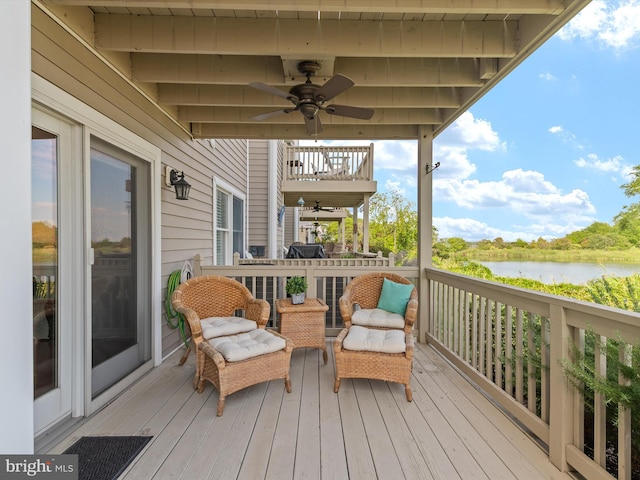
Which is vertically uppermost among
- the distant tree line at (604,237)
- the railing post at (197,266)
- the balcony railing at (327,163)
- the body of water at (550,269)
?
the balcony railing at (327,163)

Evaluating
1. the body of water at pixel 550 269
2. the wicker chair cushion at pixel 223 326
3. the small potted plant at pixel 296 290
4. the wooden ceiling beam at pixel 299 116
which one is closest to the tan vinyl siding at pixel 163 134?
the wooden ceiling beam at pixel 299 116

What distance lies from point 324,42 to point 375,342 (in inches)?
96.0

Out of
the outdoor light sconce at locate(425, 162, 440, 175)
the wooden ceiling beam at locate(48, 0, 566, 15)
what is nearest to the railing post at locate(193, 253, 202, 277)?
the wooden ceiling beam at locate(48, 0, 566, 15)

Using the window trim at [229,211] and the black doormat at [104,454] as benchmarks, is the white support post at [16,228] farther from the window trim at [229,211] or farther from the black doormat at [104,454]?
the window trim at [229,211]

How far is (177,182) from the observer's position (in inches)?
145

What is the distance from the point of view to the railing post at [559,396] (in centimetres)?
193

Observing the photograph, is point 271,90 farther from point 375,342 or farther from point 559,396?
point 559,396

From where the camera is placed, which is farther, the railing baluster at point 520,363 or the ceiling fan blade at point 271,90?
the ceiling fan blade at point 271,90

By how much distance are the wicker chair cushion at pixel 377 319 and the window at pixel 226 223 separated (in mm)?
2922

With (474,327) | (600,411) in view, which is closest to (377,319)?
(474,327)

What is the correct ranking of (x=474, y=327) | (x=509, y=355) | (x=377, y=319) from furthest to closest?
(x=377, y=319), (x=474, y=327), (x=509, y=355)

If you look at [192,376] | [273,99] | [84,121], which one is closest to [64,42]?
[84,121]

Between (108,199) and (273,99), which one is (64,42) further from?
(273,99)

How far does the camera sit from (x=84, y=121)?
2391 millimetres
